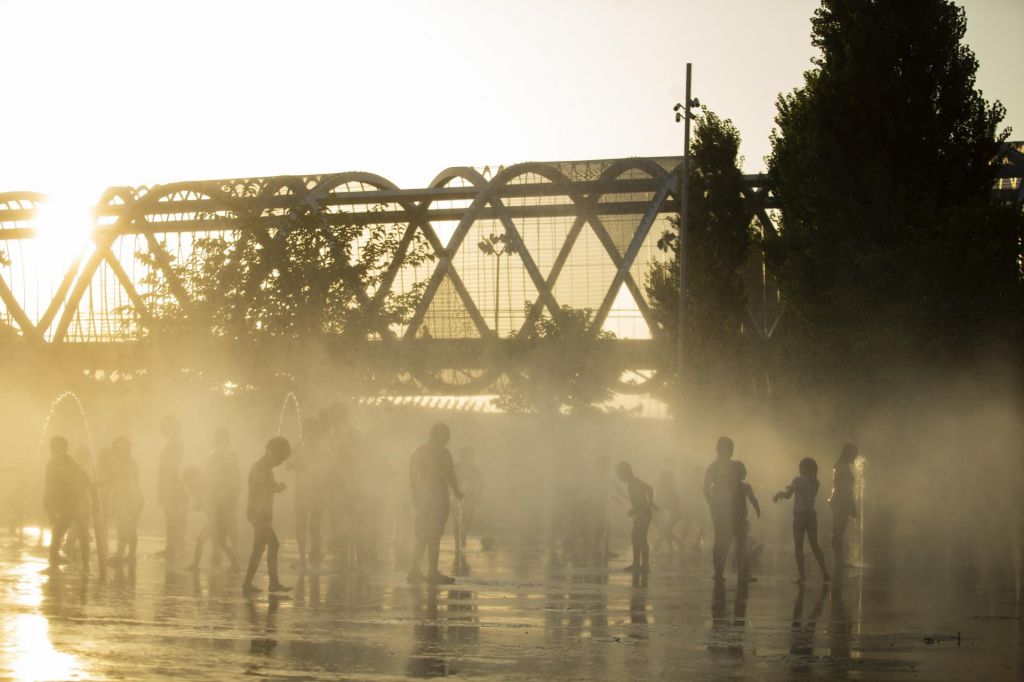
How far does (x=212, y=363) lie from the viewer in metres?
34.2

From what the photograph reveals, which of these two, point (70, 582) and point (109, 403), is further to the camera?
point (109, 403)

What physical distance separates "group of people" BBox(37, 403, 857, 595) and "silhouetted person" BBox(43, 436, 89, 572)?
0.5 inches

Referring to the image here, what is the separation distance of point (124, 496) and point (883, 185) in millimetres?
16518

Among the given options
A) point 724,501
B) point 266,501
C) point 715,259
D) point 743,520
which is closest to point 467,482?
point 724,501

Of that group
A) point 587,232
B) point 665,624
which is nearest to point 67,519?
point 665,624

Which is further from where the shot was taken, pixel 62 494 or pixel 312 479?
pixel 312 479

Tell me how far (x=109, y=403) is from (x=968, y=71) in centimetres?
3487

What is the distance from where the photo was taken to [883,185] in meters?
31.5

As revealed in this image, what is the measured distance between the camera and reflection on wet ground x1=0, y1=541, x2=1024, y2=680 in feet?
36.1

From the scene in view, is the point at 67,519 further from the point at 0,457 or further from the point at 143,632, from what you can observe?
the point at 0,457

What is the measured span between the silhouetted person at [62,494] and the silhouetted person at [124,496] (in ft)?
4.45

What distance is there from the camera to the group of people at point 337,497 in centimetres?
1925

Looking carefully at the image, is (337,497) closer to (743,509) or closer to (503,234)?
(743,509)

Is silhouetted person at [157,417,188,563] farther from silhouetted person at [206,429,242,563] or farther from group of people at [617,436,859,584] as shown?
group of people at [617,436,859,584]
